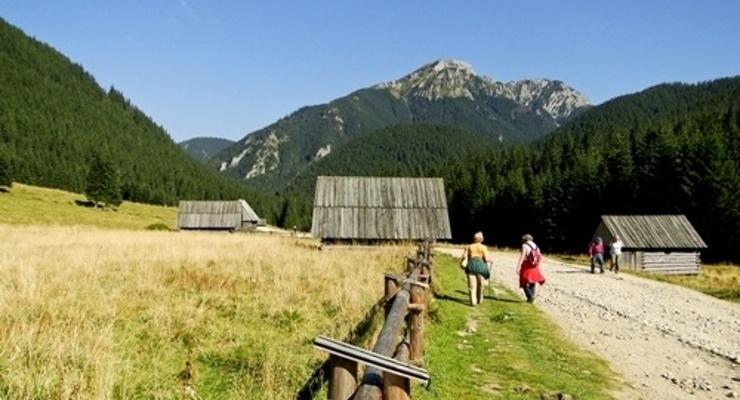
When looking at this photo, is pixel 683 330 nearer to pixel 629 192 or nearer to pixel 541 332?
pixel 541 332

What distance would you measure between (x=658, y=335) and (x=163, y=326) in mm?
10695

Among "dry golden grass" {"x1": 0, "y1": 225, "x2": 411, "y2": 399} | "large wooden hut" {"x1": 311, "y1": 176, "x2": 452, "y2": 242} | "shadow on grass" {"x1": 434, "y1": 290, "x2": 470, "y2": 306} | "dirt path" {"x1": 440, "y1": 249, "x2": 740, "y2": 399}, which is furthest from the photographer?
"large wooden hut" {"x1": 311, "y1": 176, "x2": 452, "y2": 242}

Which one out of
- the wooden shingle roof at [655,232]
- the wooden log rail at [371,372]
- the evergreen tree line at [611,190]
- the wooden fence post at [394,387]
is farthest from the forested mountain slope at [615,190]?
the wooden fence post at [394,387]

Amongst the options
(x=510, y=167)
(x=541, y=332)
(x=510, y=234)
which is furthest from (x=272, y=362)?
(x=510, y=167)

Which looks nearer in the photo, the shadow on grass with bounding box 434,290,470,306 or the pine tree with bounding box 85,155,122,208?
the shadow on grass with bounding box 434,290,470,306

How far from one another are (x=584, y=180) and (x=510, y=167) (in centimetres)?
3968

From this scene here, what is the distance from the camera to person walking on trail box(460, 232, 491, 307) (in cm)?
1625

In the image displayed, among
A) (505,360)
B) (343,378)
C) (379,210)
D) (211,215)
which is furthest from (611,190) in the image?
(343,378)

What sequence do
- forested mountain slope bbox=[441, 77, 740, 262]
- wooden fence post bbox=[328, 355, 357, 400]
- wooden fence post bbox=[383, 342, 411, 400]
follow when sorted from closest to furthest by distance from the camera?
wooden fence post bbox=[383, 342, 411, 400], wooden fence post bbox=[328, 355, 357, 400], forested mountain slope bbox=[441, 77, 740, 262]

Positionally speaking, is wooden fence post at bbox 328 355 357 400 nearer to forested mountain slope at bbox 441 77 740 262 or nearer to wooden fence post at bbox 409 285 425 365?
wooden fence post at bbox 409 285 425 365

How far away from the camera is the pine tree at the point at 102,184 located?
10669cm

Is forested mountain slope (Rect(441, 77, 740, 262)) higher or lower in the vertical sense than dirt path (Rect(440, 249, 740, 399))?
higher

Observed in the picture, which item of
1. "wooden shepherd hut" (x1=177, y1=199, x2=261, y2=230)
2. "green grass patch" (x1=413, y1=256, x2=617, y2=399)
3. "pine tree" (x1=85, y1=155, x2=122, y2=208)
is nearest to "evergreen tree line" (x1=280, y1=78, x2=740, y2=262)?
"wooden shepherd hut" (x1=177, y1=199, x2=261, y2=230)

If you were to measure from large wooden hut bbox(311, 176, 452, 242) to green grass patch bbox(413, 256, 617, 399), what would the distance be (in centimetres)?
2277
